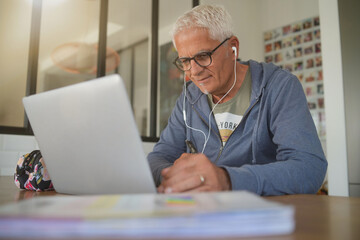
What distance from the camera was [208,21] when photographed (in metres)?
1.15

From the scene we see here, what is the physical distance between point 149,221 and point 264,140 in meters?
0.84

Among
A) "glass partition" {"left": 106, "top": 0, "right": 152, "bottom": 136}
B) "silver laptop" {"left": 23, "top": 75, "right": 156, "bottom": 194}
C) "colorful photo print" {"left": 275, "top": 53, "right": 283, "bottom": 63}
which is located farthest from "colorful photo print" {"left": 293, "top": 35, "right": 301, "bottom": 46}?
"silver laptop" {"left": 23, "top": 75, "right": 156, "bottom": 194}

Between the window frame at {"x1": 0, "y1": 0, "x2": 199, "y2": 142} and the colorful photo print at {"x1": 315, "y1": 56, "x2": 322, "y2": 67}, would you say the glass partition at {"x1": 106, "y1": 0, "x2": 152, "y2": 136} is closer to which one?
the window frame at {"x1": 0, "y1": 0, "x2": 199, "y2": 142}

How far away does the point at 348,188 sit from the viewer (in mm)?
2076

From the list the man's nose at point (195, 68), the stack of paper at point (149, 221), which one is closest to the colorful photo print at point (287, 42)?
the man's nose at point (195, 68)

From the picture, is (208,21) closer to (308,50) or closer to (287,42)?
(308,50)

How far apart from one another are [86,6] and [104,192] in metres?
4.83

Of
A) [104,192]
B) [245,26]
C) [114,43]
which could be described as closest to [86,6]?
[114,43]

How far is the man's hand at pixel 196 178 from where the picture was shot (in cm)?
58

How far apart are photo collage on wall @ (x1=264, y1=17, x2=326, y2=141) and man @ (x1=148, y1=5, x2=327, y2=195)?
2.29m

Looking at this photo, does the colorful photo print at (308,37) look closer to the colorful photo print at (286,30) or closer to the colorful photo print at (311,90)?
the colorful photo print at (286,30)

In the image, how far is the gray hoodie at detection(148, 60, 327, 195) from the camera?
71 cm

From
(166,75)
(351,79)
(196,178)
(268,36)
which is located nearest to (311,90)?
(268,36)

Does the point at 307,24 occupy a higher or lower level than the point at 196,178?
higher
